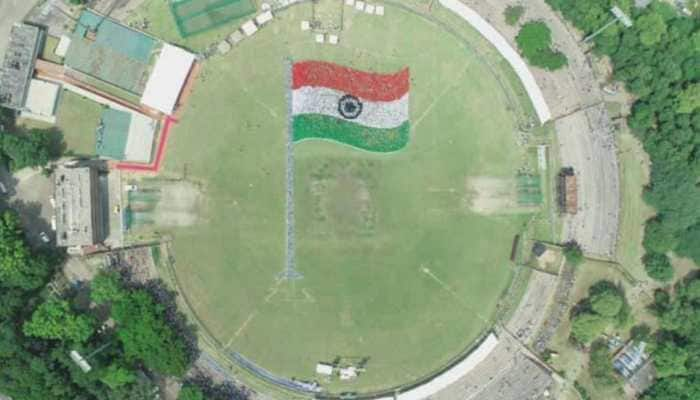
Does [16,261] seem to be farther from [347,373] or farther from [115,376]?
[347,373]

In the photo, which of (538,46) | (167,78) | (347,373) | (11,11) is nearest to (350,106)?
(167,78)

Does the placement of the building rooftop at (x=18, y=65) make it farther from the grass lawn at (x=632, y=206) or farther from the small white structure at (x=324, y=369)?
the grass lawn at (x=632, y=206)

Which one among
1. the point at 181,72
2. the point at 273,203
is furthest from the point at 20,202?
the point at 273,203

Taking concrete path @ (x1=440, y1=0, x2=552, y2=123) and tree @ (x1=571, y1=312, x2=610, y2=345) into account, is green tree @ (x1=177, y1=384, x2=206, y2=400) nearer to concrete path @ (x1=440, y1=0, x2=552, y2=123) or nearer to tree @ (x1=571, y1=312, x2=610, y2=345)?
tree @ (x1=571, y1=312, x2=610, y2=345)

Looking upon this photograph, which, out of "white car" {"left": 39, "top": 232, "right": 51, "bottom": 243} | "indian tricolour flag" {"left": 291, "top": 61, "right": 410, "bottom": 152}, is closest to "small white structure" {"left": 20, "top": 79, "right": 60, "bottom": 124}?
"white car" {"left": 39, "top": 232, "right": 51, "bottom": 243}

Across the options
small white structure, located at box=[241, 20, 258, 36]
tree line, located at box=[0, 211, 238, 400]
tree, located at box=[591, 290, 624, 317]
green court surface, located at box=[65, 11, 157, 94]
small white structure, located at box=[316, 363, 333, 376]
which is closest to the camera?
tree line, located at box=[0, 211, 238, 400]
